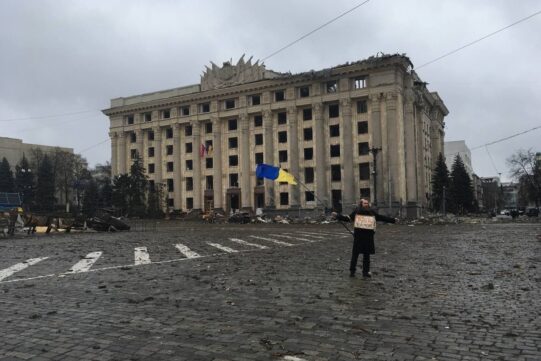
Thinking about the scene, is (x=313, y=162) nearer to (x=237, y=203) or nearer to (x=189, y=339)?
(x=237, y=203)

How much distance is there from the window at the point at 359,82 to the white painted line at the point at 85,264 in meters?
57.9

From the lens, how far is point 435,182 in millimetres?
79625

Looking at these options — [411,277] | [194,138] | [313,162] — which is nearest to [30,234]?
[411,277]

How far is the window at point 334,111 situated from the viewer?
7164 cm

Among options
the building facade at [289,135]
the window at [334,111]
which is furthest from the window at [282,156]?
the window at [334,111]

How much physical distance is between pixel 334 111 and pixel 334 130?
2791 mm

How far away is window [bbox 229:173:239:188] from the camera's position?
3110 inches

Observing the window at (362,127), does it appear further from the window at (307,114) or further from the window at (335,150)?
the window at (307,114)

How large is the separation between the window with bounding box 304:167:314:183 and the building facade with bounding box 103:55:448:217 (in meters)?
0.16

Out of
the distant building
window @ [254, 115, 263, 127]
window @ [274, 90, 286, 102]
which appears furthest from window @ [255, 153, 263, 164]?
the distant building

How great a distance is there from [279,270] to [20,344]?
6.94 metres

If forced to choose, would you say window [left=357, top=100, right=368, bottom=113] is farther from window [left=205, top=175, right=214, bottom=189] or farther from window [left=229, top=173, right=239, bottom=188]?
window [left=205, top=175, right=214, bottom=189]

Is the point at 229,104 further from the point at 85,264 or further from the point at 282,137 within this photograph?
the point at 85,264

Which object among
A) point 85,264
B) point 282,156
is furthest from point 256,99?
point 85,264
